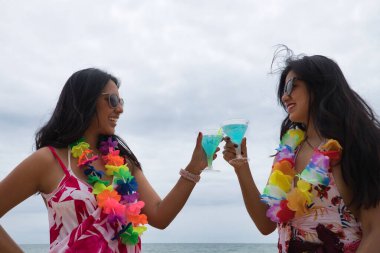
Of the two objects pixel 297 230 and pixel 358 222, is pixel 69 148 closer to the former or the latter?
pixel 297 230

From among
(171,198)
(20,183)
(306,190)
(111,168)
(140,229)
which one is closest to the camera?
(306,190)

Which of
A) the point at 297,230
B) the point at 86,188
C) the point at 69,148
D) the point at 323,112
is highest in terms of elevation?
the point at 323,112

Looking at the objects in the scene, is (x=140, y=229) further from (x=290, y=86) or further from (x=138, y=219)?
(x=290, y=86)

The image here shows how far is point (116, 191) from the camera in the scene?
3.41 metres

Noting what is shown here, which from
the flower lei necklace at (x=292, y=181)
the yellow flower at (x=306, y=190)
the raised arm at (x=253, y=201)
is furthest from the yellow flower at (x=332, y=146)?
the raised arm at (x=253, y=201)

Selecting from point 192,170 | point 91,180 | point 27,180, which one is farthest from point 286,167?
point 27,180

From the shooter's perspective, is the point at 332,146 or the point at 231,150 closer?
the point at 332,146

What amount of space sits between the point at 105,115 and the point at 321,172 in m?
1.65

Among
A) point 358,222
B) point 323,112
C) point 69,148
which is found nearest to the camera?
point 358,222

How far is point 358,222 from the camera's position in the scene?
2820mm

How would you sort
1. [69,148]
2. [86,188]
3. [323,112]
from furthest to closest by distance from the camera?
[69,148] < [86,188] < [323,112]

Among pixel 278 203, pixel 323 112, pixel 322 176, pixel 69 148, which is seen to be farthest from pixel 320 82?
pixel 69 148

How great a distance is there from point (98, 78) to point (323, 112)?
171cm

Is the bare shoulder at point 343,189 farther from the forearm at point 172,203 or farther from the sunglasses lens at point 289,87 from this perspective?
the forearm at point 172,203
